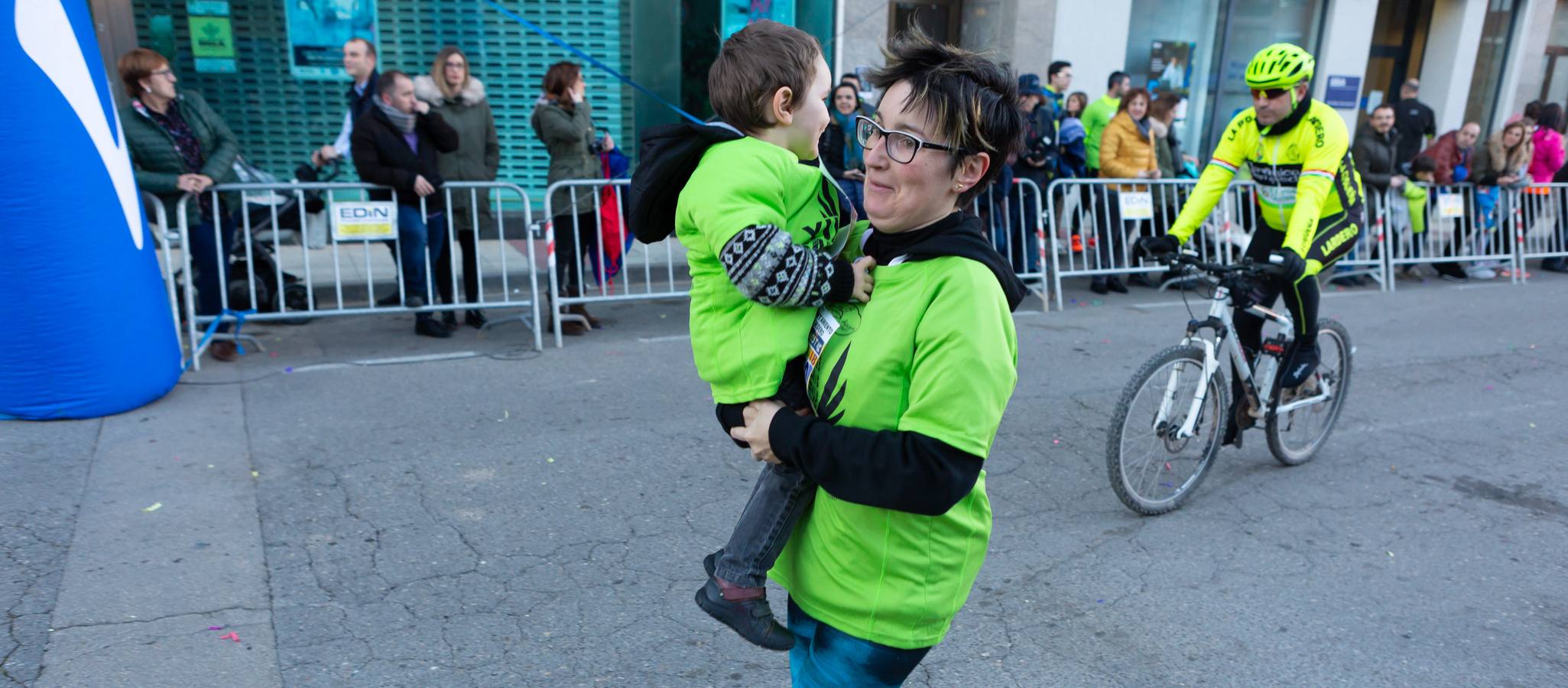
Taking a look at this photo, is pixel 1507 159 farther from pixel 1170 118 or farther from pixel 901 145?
pixel 901 145

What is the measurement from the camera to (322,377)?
20.8ft

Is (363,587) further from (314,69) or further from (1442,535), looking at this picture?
(314,69)

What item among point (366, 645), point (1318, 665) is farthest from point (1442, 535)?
point (366, 645)

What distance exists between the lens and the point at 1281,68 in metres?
4.64

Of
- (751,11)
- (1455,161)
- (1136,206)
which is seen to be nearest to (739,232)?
(1136,206)

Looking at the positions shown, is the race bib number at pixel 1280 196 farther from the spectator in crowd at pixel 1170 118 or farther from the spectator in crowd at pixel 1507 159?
the spectator in crowd at pixel 1507 159

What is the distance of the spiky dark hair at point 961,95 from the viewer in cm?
175

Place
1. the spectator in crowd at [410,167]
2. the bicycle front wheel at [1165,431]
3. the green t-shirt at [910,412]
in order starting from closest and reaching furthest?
the green t-shirt at [910,412] → the bicycle front wheel at [1165,431] → the spectator in crowd at [410,167]

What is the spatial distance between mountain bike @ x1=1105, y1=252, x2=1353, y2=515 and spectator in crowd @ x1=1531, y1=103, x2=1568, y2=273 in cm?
926

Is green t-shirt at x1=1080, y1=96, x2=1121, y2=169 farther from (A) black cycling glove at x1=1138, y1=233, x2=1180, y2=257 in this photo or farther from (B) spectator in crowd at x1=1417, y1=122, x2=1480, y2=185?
(A) black cycling glove at x1=1138, y1=233, x2=1180, y2=257

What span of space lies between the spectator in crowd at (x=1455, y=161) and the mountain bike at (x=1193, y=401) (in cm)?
747

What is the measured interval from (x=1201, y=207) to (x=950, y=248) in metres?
3.58

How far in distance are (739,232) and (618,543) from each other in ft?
8.64

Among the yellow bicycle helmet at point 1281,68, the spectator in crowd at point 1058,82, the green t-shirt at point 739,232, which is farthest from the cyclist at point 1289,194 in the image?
the spectator in crowd at point 1058,82
